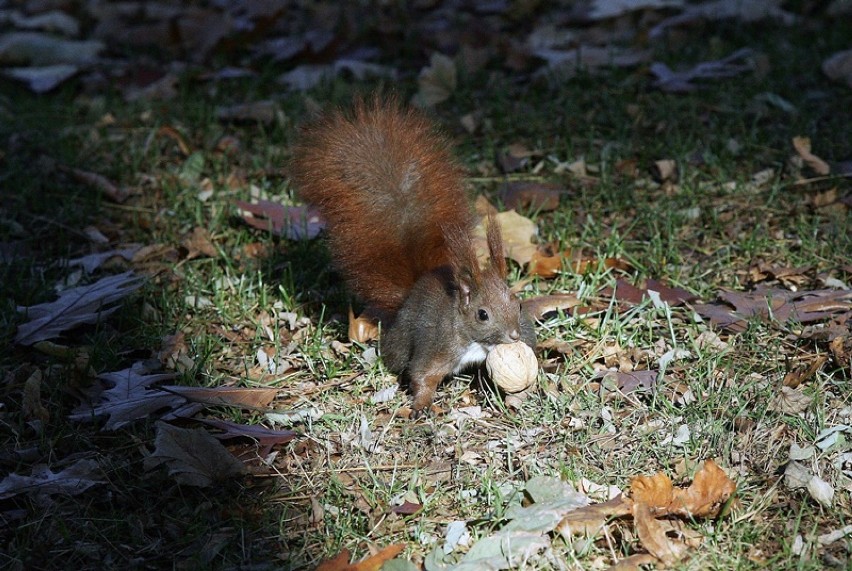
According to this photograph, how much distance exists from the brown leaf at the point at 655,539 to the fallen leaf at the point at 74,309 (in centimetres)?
154

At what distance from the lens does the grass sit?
6.97ft

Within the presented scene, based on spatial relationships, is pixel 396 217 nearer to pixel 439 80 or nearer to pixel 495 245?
pixel 495 245

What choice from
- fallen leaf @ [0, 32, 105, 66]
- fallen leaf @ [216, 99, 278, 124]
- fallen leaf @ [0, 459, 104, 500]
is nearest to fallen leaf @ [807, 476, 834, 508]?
fallen leaf @ [0, 459, 104, 500]

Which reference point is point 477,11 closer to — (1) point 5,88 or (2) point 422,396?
(1) point 5,88

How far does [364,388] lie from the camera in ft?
8.59

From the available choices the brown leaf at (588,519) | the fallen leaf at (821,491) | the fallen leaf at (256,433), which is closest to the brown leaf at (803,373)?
the fallen leaf at (821,491)

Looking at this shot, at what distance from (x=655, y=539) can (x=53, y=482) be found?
1.26 m

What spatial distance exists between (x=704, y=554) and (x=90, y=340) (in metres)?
1.66

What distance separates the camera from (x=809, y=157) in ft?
11.1

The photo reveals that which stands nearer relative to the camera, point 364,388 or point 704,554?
point 704,554

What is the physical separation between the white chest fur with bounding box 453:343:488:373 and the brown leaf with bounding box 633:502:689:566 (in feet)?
1.90

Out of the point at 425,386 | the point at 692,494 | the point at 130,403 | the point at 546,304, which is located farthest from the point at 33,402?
the point at 692,494

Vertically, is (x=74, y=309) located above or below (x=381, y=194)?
below

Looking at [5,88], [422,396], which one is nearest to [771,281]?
[422,396]
